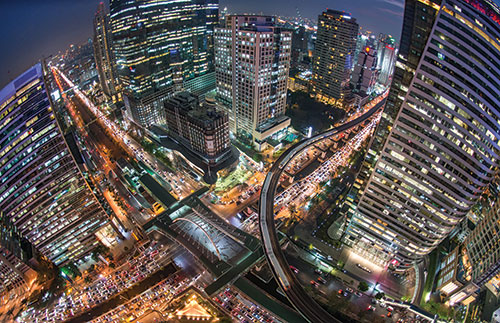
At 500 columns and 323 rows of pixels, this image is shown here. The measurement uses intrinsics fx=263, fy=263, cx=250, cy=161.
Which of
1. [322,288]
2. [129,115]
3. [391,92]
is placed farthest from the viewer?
[129,115]

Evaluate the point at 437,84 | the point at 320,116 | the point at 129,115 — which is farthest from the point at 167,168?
the point at 437,84

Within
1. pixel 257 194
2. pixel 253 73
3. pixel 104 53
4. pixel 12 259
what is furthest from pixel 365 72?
pixel 12 259

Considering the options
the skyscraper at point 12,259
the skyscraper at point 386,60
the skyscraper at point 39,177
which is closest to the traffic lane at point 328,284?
the skyscraper at point 39,177

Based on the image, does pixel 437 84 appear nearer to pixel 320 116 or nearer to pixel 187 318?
Result: pixel 187 318

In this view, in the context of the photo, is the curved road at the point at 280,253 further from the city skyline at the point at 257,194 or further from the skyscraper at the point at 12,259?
the skyscraper at the point at 12,259

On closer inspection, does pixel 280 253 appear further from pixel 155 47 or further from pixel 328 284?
pixel 155 47

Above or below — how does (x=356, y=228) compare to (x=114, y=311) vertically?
above

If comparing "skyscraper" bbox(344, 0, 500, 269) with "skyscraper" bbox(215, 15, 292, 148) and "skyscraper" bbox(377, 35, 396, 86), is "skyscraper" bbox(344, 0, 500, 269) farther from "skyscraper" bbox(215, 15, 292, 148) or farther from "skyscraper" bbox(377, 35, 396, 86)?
"skyscraper" bbox(377, 35, 396, 86)
